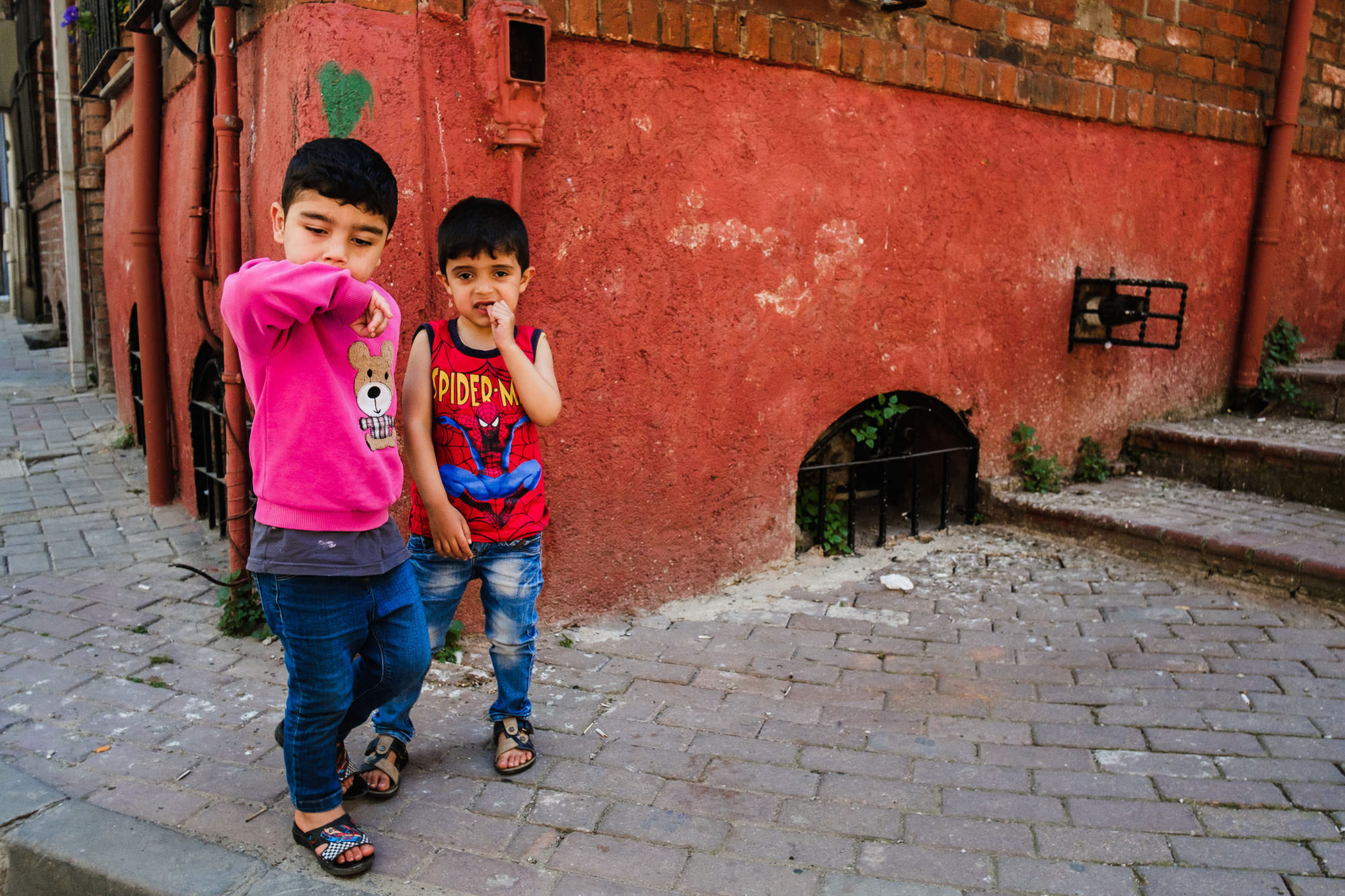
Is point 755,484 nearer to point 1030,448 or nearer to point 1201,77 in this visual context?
point 1030,448

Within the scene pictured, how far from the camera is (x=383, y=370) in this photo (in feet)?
7.69

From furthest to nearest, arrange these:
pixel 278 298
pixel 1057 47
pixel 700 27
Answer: pixel 1057 47 < pixel 700 27 < pixel 278 298

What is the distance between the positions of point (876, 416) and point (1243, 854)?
2627 mm

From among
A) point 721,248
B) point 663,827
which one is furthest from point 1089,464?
point 663,827

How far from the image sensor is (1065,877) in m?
2.29

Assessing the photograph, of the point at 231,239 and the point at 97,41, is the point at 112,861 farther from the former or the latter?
the point at 97,41

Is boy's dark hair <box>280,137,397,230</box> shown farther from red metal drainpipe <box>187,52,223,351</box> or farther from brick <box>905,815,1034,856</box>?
red metal drainpipe <box>187,52,223,351</box>

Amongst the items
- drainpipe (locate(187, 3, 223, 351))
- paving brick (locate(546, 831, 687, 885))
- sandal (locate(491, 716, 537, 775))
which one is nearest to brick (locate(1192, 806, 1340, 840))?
paving brick (locate(546, 831, 687, 885))

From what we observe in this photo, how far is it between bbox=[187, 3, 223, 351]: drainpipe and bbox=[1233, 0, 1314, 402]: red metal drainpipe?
597 cm

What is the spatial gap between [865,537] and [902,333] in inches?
41.6

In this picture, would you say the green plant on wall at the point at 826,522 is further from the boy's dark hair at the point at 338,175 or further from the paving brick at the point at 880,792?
the boy's dark hair at the point at 338,175

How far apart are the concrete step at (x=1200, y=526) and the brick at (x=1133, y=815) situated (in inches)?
79.4

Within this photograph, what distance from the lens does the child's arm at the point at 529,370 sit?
99.5 inches

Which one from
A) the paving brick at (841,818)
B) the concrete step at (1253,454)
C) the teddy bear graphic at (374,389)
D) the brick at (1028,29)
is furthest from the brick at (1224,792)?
the brick at (1028,29)
